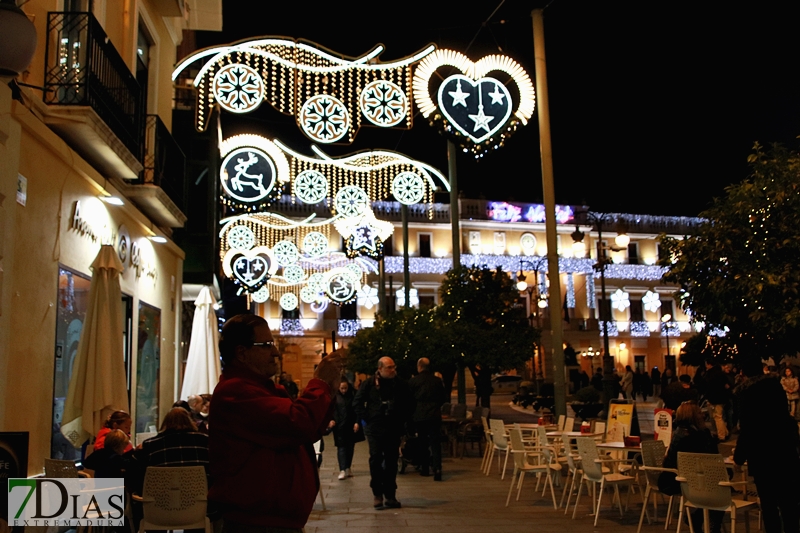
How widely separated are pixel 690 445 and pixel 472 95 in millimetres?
5974

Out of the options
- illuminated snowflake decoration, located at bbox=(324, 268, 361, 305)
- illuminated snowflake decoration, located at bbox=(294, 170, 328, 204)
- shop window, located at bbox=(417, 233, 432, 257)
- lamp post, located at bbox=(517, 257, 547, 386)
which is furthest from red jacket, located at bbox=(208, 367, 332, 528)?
shop window, located at bbox=(417, 233, 432, 257)

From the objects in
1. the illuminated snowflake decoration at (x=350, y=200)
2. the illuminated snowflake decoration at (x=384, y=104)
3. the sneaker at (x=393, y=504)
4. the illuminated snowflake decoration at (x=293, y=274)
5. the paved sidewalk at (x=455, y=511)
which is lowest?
the paved sidewalk at (x=455, y=511)

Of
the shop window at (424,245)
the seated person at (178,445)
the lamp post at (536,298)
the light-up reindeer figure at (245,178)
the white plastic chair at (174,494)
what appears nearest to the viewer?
the white plastic chair at (174,494)

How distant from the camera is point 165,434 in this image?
244 inches

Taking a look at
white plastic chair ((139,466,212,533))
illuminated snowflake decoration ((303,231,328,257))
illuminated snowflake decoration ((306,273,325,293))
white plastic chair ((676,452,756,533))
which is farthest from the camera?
illuminated snowflake decoration ((306,273,325,293))

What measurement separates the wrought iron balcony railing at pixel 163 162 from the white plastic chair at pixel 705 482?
26.1ft

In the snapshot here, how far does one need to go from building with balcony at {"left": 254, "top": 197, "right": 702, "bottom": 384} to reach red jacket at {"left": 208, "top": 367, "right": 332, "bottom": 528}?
48.3 meters

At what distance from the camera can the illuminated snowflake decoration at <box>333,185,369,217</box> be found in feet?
58.2

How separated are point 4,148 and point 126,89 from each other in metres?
3.71

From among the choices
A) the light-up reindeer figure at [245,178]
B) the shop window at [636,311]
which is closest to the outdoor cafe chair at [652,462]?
the light-up reindeer figure at [245,178]

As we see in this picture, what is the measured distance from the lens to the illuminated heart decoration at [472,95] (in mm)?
11430

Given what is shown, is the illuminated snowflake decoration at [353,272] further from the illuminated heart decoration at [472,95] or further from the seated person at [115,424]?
the seated person at [115,424]

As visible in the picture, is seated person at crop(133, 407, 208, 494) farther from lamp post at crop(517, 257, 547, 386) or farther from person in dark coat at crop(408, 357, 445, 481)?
lamp post at crop(517, 257, 547, 386)

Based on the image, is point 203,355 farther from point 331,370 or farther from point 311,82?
point 331,370
